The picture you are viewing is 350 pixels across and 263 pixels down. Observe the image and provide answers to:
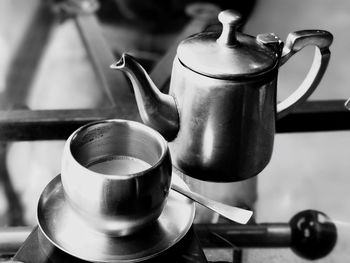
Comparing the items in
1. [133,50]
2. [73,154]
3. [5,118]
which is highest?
[73,154]

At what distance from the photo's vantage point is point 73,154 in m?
0.57

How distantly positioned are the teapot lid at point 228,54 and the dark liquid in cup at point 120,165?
0.49 ft

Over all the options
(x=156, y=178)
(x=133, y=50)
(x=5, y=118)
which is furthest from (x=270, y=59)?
(x=133, y=50)

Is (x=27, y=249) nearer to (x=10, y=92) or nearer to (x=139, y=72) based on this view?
(x=139, y=72)

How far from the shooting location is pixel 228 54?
0.67 meters

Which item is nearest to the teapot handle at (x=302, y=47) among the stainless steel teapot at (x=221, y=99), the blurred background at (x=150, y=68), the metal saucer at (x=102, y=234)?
the stainless steel teapot at (x=221, y=99)

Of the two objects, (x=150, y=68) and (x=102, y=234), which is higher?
(x=102, y=234)

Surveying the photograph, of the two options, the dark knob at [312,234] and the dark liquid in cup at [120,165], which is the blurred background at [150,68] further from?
the dark liquid in cup at [120,165]

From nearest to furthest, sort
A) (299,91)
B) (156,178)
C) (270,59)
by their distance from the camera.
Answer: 1. (156,178)
2. (270,59)
3. (299,91)

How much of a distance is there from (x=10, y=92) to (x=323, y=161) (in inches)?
28.3

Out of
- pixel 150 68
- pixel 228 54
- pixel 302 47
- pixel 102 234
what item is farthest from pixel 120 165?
pixel 150 68

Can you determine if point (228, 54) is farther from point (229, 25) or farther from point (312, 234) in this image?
point (312, 234)

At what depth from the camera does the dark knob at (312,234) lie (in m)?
0.68

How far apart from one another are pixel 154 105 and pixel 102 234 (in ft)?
0.72
